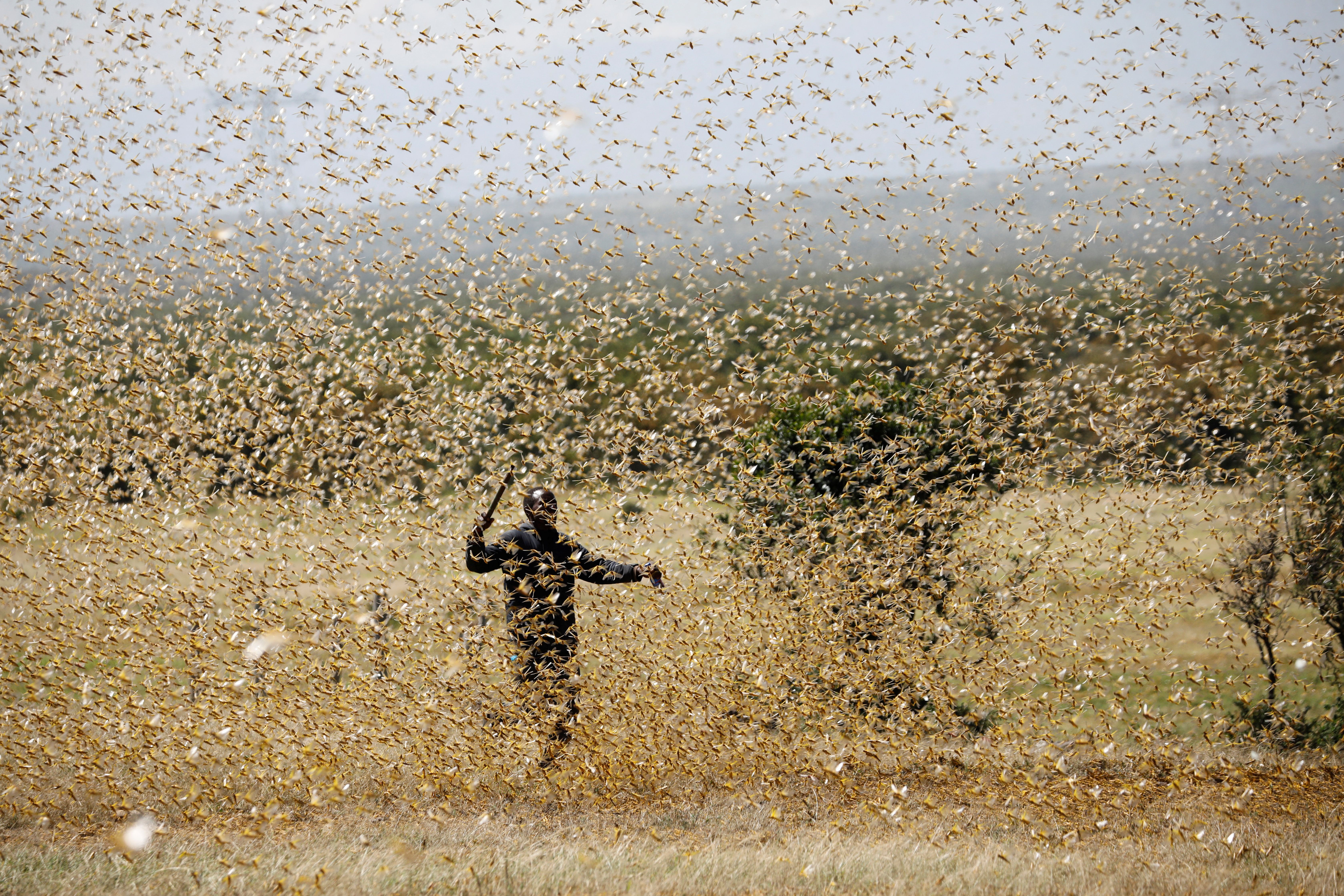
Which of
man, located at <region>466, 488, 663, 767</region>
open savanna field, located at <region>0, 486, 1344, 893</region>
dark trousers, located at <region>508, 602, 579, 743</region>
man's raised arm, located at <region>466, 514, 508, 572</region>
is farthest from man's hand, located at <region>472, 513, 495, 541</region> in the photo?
open savanna field, located at <region>0, 486, 1344, 893</region>

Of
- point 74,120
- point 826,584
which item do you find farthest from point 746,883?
point 74,120

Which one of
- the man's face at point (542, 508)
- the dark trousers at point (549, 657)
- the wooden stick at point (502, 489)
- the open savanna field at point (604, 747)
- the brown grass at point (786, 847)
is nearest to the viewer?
the brown grass at point (786, 847)

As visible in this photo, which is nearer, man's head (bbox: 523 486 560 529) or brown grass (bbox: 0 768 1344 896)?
brown grass (bbox: 0 768 1344 896)

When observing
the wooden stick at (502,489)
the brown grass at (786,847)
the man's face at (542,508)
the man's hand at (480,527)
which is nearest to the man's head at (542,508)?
the man's face at (542,508)

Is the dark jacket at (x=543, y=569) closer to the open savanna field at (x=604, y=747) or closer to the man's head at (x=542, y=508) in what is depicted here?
the man's head at (x=542, y=508)

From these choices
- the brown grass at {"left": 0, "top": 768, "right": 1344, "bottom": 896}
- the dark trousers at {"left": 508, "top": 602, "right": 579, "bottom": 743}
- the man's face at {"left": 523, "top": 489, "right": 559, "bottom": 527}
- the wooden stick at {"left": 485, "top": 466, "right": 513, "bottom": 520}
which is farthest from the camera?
the dark trousers at {"left": 508, "top": 602, "right": 579, "bottom": 743}

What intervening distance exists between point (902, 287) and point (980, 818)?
507 centimetres

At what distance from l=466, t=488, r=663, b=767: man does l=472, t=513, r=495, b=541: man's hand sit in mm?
124

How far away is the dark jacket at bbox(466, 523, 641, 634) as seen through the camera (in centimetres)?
616

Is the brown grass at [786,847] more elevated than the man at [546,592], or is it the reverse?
the man at [546,592]

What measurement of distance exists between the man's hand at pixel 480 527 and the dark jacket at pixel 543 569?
8 cm

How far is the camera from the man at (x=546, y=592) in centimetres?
620

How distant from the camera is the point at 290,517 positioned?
7.25 metres

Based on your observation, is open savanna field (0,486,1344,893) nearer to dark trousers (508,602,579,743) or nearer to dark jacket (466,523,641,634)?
dark trousers (508,602,579,743)
